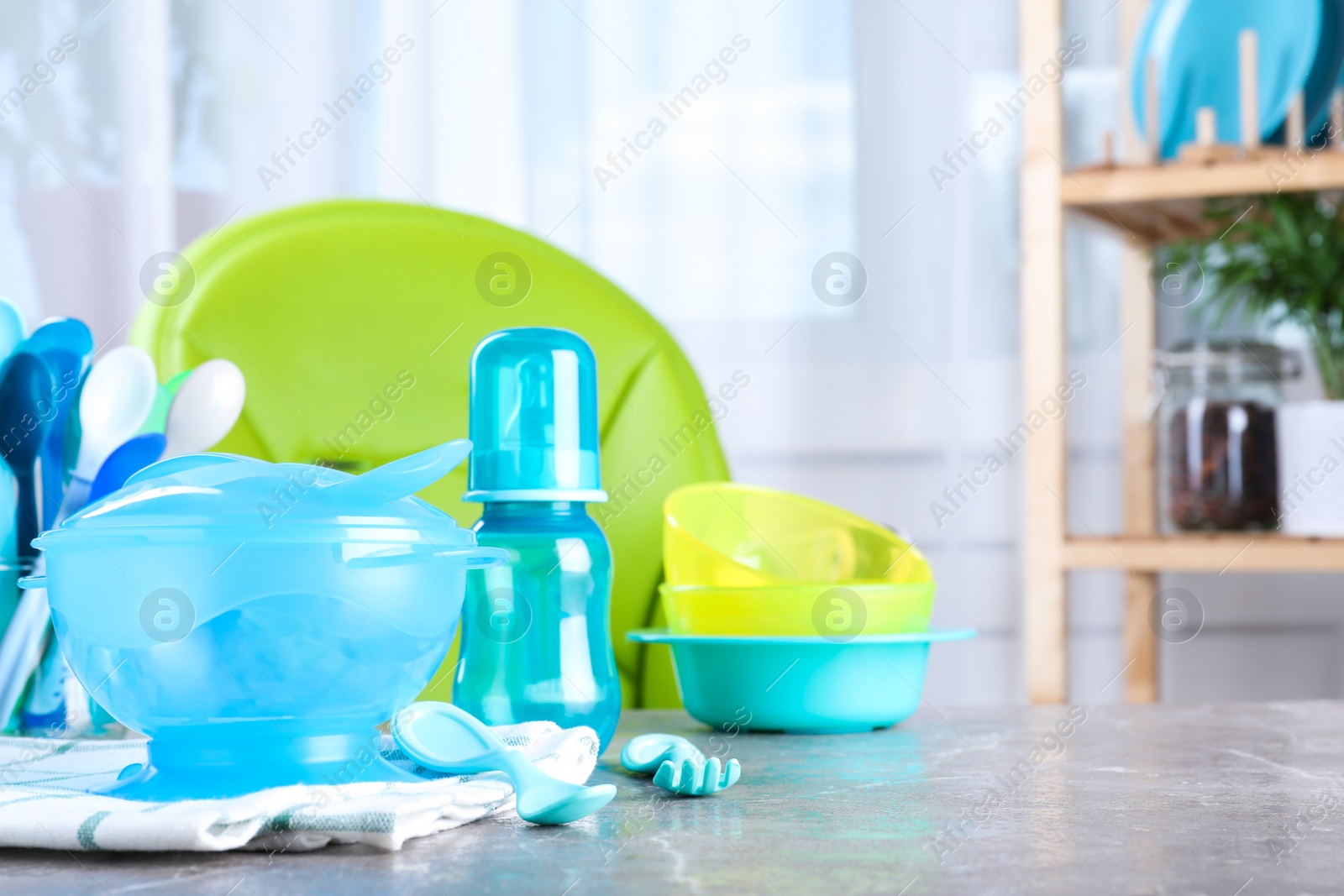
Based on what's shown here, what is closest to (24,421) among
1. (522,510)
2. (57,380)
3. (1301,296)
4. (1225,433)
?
(57,380)

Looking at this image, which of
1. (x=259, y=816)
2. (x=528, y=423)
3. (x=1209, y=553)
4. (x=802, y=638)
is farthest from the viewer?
(x=1209, y=553)

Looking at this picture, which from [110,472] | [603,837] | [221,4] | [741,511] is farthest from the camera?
[221,4]

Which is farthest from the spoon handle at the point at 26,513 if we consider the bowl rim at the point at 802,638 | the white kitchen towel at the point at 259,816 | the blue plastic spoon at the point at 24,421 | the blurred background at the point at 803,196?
the blurred background at the point at 803,196

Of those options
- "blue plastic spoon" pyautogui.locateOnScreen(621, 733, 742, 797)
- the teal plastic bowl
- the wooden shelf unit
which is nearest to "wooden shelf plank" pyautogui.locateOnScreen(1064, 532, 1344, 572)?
the wooden shelf unit

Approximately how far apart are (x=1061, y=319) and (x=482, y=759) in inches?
41.3

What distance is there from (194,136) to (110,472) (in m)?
1.08

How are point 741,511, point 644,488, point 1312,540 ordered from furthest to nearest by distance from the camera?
1. point 1312,540
2. point 644,488
3. point 741,511

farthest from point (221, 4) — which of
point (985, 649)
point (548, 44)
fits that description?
point (985, 649)

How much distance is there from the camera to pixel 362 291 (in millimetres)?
1098

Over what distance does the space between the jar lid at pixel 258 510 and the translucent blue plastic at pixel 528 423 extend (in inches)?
3.7

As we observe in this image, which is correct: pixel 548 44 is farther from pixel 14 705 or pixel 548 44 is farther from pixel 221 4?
pixel 14 705

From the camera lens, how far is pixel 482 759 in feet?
1.46

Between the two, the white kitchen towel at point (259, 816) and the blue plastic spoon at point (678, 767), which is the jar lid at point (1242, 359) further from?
the white kitchen towel at point (259, 816)

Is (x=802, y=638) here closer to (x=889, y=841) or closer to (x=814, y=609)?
(x=814, y=609)
